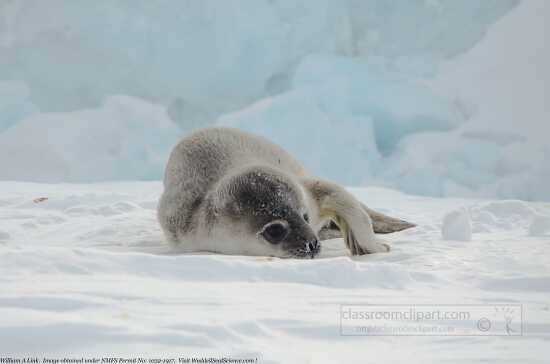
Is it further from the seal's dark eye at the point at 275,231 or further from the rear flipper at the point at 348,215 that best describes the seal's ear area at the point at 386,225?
the seal's dark eye at the point at 275,231

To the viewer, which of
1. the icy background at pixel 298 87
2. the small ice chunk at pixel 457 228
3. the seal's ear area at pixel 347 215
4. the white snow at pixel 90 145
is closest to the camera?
the seal's ear area at pixel 347 215

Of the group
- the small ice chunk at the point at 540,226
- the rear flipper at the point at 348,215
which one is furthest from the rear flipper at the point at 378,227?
the small ice chunk at the point at 540,226

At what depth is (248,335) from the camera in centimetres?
131

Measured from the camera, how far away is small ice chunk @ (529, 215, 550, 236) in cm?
330

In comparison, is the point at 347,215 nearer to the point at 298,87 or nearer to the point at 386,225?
the point at 386,225

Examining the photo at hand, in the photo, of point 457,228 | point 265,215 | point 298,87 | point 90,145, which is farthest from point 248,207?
point 298,87

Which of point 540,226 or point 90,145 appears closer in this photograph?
point 540,226

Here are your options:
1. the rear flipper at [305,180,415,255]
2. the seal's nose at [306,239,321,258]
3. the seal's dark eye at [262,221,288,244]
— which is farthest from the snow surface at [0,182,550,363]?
the seal's dark eye at [262,221,288,244]

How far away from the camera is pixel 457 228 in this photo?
3.09m

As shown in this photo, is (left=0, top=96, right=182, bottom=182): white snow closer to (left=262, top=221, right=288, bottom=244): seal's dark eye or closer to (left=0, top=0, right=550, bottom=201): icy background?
(left=0, top=0, right=550, bottom=201): icy background

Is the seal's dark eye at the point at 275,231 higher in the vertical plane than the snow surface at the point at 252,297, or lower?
lower

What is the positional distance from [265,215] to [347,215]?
519 mm

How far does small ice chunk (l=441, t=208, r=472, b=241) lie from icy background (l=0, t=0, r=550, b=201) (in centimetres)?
567

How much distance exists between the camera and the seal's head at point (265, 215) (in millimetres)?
2510
